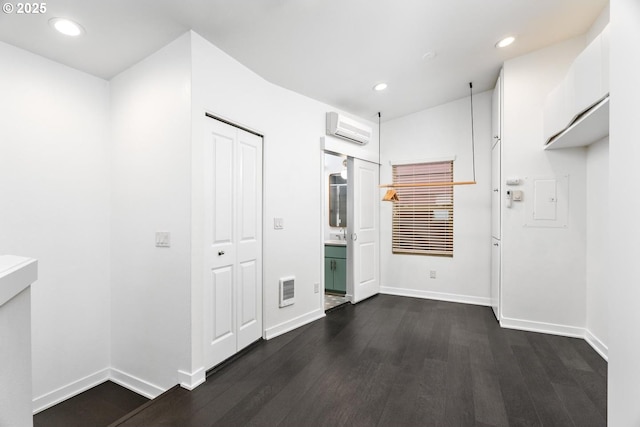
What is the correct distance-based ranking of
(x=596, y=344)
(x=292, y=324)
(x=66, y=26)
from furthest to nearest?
(x=292, y=324) < (x=596, y=344) < (x=66, y=26)

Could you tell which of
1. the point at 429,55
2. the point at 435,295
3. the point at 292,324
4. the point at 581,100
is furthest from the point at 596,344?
the point at 429,55

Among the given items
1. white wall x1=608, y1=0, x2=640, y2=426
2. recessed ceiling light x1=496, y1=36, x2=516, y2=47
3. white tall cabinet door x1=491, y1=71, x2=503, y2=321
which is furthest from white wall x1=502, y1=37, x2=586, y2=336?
white wall x1=608, y1=0, x2=640, y2=426

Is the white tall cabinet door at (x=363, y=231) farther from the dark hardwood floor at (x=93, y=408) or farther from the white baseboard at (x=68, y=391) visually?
the white baseboard at (x=68, y=391)

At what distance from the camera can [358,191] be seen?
4.45m

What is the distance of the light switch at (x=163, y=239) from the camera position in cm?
244

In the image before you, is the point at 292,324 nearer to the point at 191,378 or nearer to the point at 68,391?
the point at 191,378

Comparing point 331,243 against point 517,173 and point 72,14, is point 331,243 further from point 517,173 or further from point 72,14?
point 72,14

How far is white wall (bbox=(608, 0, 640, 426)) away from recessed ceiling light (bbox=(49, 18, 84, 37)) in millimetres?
3114

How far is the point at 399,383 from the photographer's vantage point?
7.61ft

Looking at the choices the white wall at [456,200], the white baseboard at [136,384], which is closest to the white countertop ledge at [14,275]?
the white baseboard at [136,384]

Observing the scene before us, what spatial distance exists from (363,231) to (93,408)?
11.6 ft

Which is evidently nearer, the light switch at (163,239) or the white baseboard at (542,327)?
the light switch at (163,239)

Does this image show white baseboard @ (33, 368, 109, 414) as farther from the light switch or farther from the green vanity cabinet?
the green vanity cabinet

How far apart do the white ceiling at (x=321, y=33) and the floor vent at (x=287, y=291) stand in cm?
218
